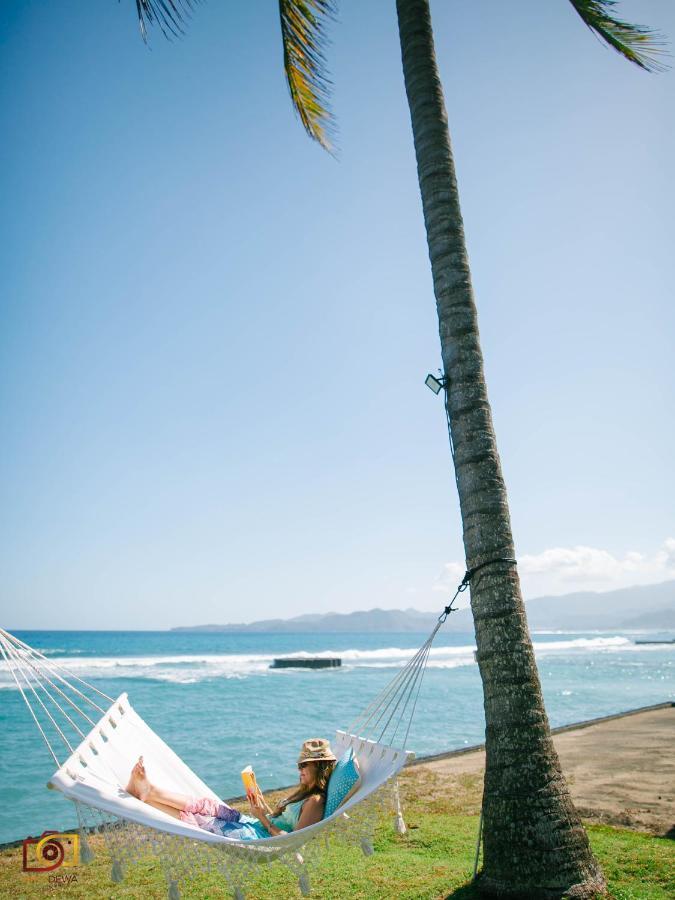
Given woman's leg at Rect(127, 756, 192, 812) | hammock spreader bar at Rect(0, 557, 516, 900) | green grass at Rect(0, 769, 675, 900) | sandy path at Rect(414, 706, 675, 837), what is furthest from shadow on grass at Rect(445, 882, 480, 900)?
sandy path at Rect(414, 706, 675, 837)

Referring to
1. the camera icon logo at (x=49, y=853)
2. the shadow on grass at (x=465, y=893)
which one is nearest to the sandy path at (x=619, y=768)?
the shadow on grass at (x=465, y=893)

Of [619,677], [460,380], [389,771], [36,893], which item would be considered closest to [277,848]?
[389,771]

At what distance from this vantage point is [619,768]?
18.6 feet

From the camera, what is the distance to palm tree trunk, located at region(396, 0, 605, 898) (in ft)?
8.41

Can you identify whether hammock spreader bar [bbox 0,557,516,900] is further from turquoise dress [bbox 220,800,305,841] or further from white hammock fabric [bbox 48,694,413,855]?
turquoise dress [bbox 220,800,305,841]

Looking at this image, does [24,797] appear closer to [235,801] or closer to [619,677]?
[235,801]

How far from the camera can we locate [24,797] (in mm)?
6875

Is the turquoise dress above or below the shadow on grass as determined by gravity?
above

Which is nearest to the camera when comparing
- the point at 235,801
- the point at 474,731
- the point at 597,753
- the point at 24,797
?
the point at 235,801

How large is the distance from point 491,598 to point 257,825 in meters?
1.54

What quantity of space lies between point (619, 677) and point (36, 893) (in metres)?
20.4

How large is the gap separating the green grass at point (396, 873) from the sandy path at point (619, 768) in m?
0.44

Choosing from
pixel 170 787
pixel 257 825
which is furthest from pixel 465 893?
pixel 170 787

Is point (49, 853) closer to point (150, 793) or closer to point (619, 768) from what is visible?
point (150, 793)
